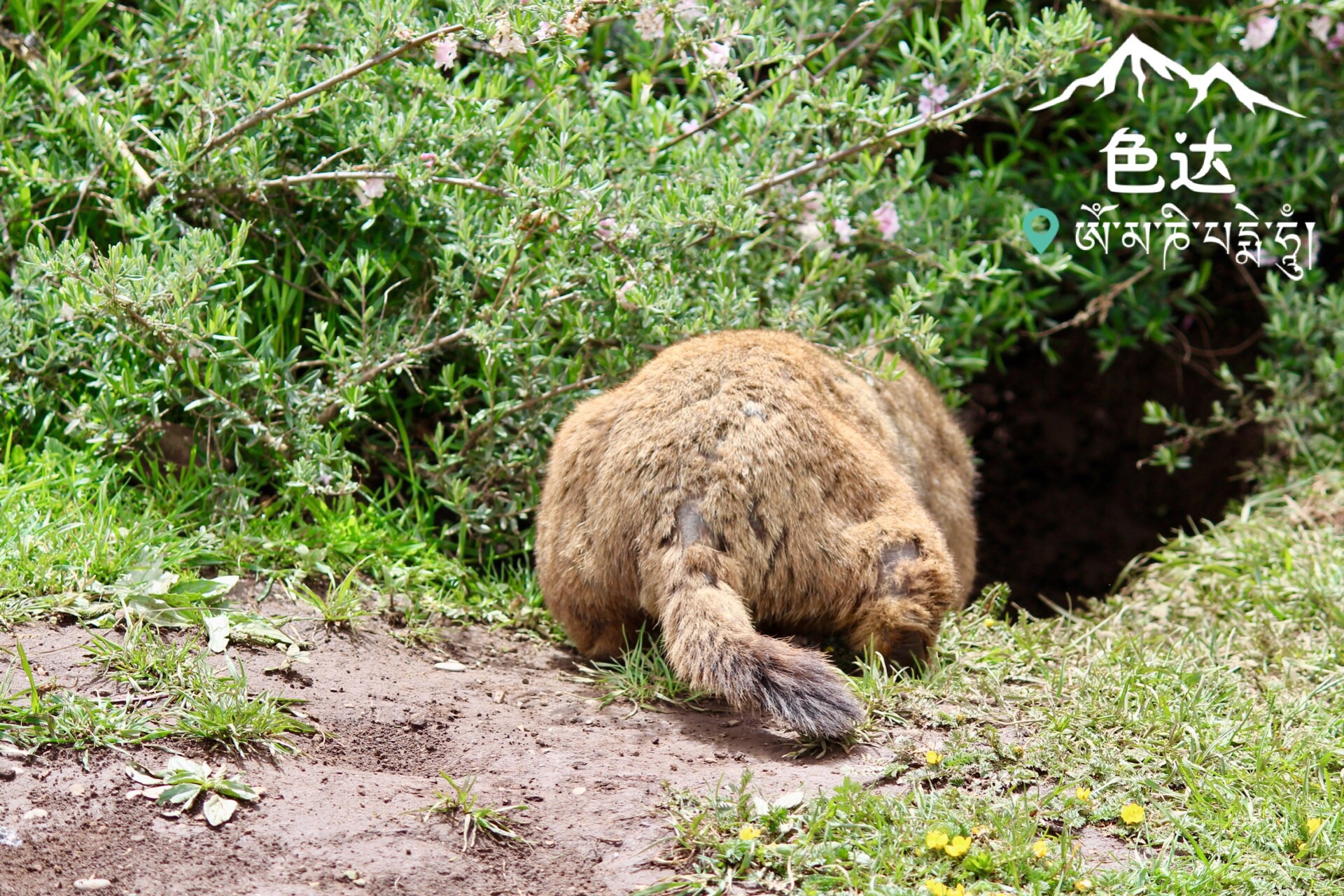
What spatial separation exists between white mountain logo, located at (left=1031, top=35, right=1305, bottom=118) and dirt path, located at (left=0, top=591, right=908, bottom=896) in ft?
13.2

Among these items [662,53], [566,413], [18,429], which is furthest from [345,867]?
[662,53]

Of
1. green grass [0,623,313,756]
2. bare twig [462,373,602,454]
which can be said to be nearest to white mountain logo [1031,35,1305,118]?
bare twig [462,373,602,454]

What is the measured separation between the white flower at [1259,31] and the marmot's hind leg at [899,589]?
11.3 feet

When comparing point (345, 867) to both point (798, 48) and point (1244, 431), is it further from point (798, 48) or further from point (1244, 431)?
point (1244, 431)

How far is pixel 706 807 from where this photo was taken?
2824 mm

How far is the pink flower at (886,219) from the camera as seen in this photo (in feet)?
15.7

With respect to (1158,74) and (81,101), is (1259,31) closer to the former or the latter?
(1158,74)

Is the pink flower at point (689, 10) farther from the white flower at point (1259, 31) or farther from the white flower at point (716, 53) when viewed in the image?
the white flower at point (1259, 31)

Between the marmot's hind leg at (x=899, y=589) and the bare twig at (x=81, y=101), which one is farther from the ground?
the bare twig at (x=81, y=101)

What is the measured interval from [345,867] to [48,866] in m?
0.61

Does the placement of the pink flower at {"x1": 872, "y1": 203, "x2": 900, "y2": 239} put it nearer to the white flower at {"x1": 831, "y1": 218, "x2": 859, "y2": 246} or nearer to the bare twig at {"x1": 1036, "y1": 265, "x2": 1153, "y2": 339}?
the white flower at {"x1": 831, "y1": 218, "x2": 859, "y2": 246}

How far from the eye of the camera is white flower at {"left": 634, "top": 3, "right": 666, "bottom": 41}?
3857 mm

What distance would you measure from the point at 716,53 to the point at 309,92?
1.31m

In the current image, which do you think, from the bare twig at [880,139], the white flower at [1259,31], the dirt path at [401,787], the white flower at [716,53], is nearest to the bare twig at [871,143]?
the bare twig at [880,139]
